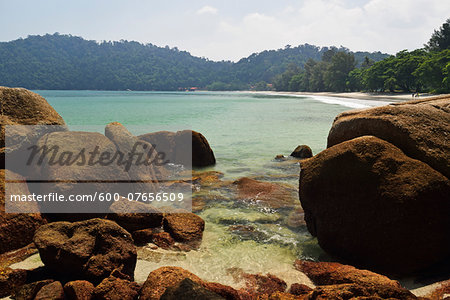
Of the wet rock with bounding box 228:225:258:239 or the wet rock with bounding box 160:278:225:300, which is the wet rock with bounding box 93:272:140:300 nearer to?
the wet rock with bounding box 160:278:225:300

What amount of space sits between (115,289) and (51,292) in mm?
692

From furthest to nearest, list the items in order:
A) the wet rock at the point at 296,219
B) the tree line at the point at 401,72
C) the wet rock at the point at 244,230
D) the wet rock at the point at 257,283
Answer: the tree line at the point at 401,72
the wet rock at the point at 296,219
the wet rock at the point at 244,230
the wet rock at the point at 257,283

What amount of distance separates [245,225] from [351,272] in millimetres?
2822

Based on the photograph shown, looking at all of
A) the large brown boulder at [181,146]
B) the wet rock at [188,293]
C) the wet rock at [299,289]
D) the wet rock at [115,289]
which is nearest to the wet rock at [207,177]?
the large brown boulder at [181,146]

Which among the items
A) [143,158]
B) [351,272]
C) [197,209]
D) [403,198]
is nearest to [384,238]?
[403,198]

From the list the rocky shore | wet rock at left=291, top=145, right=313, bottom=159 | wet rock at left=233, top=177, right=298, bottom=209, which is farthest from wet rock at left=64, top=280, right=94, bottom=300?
wet rock at left=291, top=145, right=313, bottom=159

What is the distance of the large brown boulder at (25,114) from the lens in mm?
6508

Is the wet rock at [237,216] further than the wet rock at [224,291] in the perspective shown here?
Yes

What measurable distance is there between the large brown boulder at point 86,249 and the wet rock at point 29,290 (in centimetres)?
27

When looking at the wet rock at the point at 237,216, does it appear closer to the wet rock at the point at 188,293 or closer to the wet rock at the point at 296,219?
the wet rock at the point at 296,219

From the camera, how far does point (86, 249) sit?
3912 millimetres

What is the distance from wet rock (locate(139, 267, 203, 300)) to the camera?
134 inches

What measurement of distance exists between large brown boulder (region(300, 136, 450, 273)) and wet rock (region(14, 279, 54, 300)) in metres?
4.12

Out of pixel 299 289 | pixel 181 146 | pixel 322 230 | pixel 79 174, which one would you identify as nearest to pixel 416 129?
pixel 322 230
